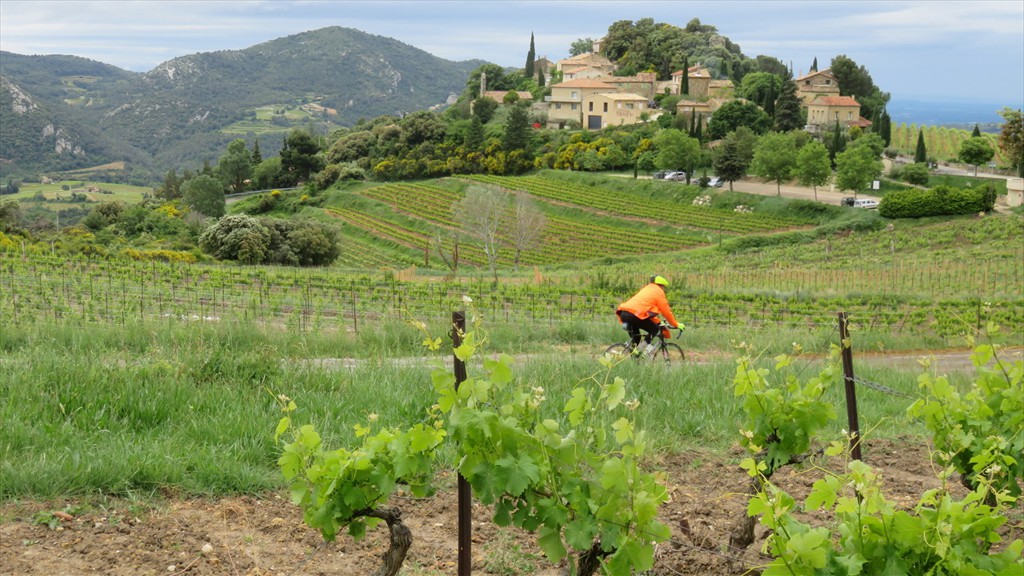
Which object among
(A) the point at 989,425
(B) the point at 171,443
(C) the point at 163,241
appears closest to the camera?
(A) the point at 989,425

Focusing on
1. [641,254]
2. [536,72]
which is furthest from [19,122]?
[641,254]

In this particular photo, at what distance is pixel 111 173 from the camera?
500ft

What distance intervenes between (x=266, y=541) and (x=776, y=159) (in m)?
60.6

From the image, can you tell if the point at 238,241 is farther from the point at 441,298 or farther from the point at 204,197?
the point at 204,197

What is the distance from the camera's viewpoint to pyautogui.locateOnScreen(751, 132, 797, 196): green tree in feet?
201

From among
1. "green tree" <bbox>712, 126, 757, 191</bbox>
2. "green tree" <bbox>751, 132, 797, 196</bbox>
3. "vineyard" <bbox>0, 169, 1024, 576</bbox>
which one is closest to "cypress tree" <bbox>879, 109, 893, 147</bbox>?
"green tree" <bbox>712, 126, 757, 191</bbox>

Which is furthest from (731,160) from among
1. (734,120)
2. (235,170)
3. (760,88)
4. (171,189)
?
(171,189)

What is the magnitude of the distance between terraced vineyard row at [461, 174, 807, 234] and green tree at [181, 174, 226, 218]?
21.4m

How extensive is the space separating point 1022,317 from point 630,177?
47591mm

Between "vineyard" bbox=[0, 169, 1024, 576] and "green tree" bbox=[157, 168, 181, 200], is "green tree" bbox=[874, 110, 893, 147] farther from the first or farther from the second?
"vineyard" bbox=[0, 169, 1024, 576]

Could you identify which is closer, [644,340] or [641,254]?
[644,340]

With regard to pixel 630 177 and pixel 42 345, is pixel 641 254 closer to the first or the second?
pixel 630 177

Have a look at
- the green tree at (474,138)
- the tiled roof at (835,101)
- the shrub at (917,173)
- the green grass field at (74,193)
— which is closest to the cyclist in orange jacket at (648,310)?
the shrub at (917,173)

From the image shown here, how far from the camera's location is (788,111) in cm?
7819
